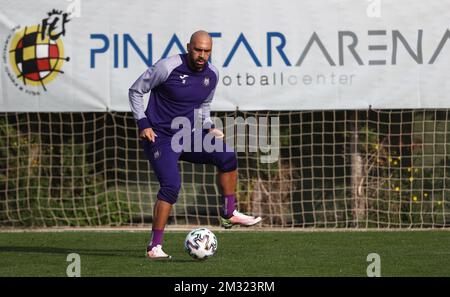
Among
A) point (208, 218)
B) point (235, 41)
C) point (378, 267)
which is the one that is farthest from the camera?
point (208, 218)

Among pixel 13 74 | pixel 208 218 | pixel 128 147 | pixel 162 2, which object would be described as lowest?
pixel 208 218

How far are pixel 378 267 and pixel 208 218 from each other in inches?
234

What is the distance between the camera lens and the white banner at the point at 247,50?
13.3 meters

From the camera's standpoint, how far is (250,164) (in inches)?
567

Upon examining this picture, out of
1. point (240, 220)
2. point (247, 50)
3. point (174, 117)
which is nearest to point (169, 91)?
point (174, 117)

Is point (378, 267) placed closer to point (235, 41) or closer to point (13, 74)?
point (235, 41)

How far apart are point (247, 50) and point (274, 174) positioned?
6.56 feet

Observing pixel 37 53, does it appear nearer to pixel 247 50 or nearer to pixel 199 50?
pixel 247 50

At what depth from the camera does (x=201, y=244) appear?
945 centimetres

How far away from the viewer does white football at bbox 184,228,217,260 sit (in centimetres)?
945

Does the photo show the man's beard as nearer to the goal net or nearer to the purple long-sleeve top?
the purple long-sleeve top
